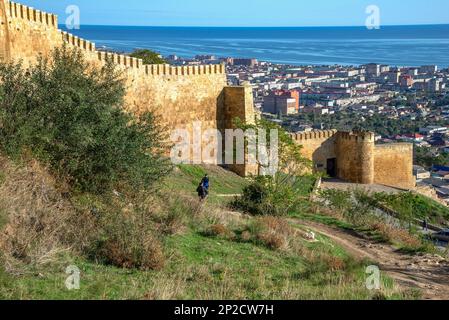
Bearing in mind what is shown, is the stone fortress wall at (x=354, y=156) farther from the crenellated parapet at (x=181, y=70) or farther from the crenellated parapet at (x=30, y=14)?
the crenellated parapet at (x=30, y=14)

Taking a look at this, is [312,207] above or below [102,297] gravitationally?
below

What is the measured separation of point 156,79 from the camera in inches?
704

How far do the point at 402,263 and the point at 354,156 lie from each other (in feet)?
44.8

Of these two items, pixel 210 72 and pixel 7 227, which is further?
pixel 210 72

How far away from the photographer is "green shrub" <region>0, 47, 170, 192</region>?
8.96m

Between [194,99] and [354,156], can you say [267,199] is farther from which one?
[354,156]

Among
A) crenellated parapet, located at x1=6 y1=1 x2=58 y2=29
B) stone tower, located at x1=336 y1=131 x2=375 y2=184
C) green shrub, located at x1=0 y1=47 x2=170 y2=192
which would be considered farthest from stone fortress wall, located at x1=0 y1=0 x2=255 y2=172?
stone tower, located at x1=336 y1=131 x2=375 y2=184

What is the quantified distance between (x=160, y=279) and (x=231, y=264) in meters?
1.57

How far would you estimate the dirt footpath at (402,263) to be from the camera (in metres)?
9.05

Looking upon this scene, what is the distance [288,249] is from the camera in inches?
396

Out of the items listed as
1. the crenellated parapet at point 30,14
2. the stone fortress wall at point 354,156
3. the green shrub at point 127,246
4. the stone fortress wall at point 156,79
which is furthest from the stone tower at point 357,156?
the green shrub at point 127,246

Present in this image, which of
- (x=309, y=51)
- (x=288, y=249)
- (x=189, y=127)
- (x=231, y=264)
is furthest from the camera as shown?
(x=309, y=51)
